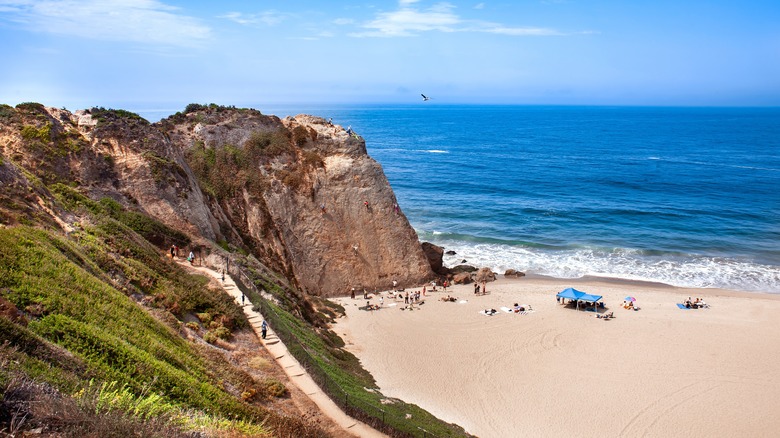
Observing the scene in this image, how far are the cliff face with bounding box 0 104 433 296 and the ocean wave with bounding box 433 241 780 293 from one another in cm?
1032

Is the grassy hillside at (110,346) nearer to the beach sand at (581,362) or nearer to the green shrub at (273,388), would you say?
the green shrub at (273,388)

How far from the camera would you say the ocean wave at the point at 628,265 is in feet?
144

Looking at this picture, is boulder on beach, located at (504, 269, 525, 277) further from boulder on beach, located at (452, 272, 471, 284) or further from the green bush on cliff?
the green bush on cliff

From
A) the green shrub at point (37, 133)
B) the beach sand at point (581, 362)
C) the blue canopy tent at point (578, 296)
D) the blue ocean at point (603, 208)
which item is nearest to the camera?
the beach sand at point (581, 362)

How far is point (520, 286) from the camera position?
139ft

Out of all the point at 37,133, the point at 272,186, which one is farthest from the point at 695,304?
the point at 37,133

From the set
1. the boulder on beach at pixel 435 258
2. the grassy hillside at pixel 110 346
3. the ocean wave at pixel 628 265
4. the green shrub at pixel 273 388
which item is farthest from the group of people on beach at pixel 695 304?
the green shrub at pixel 273 388

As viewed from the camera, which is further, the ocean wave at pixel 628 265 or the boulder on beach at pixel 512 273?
the boulder on beach at pixel 512 273

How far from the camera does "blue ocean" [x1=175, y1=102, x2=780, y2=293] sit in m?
48.0

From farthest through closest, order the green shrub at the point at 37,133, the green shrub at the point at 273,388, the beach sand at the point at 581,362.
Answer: the green shrub at the point at 37,133 < the beach sand at the point at 581,362 < the green shrub at the point at 273,388

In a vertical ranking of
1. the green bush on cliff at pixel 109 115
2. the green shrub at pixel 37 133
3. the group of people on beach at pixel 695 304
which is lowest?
the group of people on beach at pixel 695 304

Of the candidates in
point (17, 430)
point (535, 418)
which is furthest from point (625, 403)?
point (17, 430)

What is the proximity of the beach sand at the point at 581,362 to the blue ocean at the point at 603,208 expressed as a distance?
763 centimetres

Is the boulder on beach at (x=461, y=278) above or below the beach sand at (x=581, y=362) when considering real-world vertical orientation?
above
